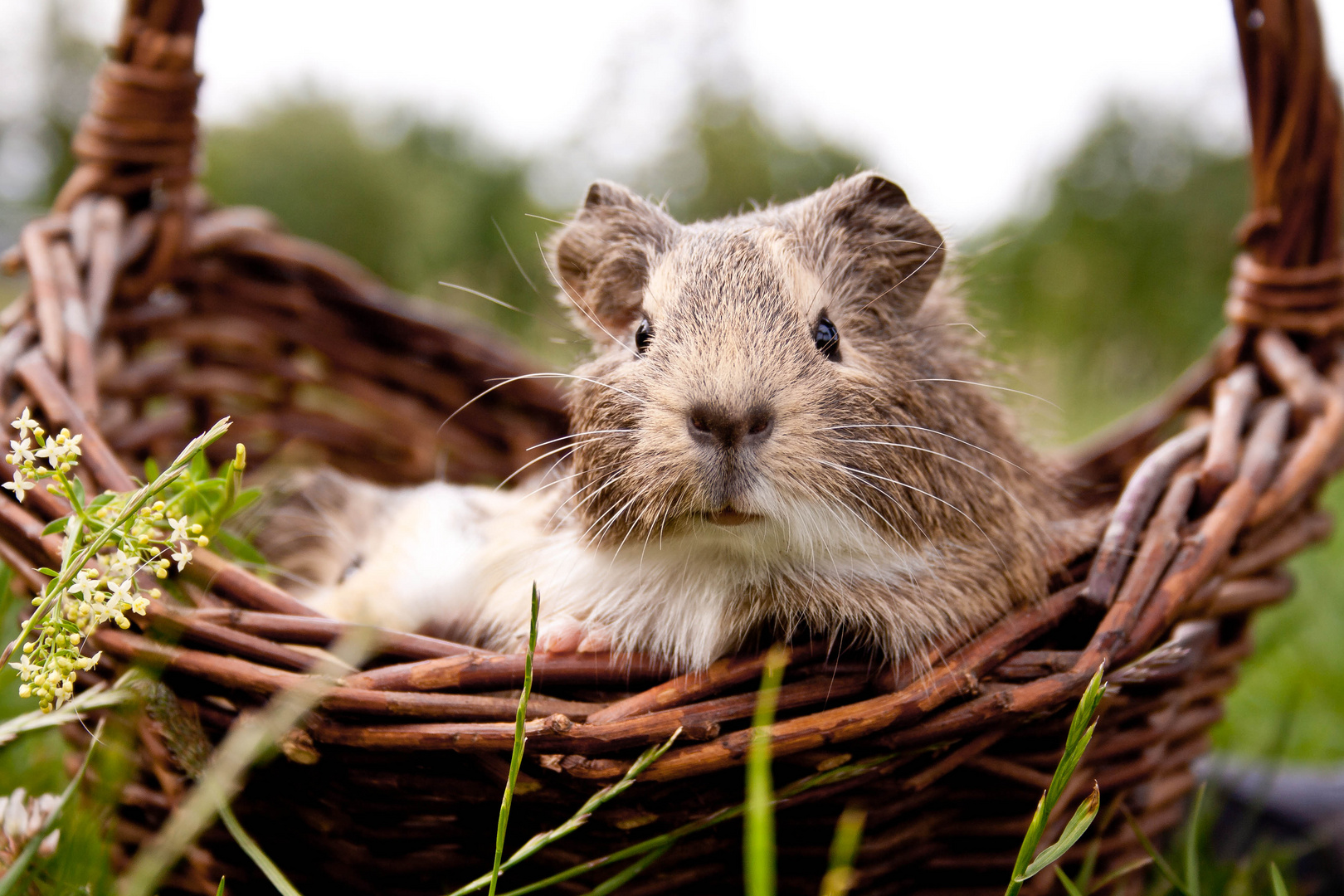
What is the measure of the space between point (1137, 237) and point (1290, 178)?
13.4 m

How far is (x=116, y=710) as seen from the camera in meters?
1.96

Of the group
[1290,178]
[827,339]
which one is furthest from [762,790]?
[1290,178]

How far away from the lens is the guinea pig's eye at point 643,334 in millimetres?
2416

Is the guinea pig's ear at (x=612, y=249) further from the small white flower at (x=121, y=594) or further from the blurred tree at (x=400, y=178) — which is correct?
the blurred tree at (x=400, y=178)

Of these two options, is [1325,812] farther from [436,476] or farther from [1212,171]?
[1212,171]

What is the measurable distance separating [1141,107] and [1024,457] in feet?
52.1

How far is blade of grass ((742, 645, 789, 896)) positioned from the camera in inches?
45.5

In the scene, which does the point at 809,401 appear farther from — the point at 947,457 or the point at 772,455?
the point at 947,457

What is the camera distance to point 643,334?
2.44 m

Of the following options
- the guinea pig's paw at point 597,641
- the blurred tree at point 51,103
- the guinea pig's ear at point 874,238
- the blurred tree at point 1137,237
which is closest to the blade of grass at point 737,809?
the guinea pig's paw at point 597,641

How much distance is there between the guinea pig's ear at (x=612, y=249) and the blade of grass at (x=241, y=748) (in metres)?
1.13

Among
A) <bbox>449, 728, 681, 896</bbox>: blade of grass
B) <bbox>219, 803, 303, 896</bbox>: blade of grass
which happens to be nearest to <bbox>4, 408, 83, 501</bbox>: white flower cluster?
<bbox>219, 803, 303, 896</bbox>: blade of grass

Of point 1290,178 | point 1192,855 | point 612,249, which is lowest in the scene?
point 1192,855

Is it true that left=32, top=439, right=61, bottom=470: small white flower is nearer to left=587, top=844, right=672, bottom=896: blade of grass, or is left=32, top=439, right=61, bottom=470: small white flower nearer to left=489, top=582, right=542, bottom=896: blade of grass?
left=489, top=582, right=542, bottom=896: blade of grass
